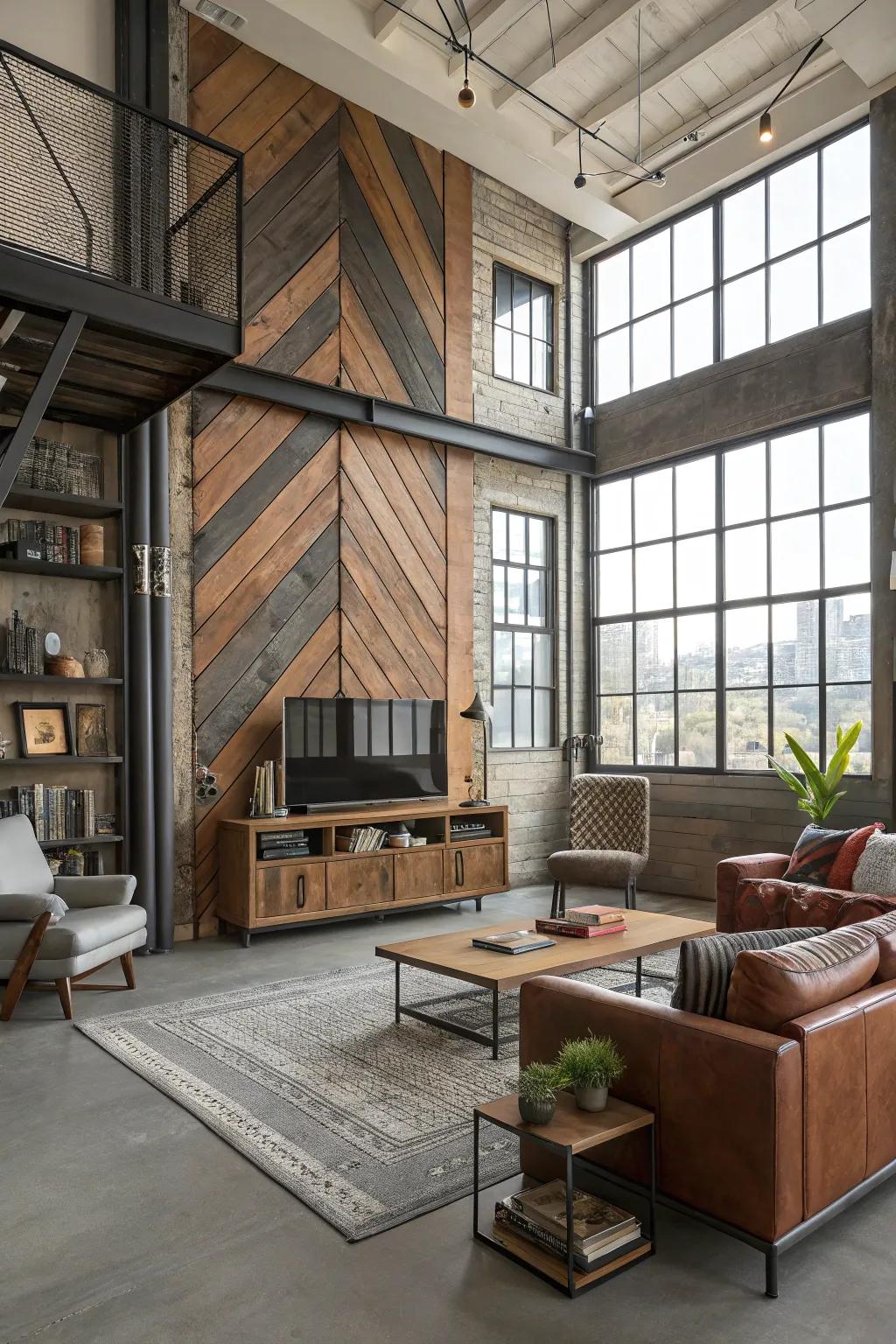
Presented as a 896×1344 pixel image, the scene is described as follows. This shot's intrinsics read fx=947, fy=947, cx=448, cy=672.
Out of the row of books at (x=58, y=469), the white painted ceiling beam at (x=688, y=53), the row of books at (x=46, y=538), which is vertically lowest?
the row of books at (x=46, y=538)

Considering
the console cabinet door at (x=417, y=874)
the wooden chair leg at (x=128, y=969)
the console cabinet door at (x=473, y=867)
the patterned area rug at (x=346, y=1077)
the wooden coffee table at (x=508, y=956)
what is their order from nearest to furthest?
the patterned area rug at (x=346, y=1077)
the wooden coffee table at (x=508, y=956)
the wooden chair leg at (x=128, y=969)
the console cabinet door at (x=417, y=874)
the console cabinet door at (x=473, y=867)

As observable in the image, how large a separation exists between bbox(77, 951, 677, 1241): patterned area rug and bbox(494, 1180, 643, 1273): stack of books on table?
29 centimetres

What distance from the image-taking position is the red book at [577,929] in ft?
13.5

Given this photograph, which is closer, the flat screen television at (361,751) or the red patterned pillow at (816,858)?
the red patterned pillow at (816,858)

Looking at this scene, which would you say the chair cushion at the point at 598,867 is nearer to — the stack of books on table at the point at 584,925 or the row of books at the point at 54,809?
the stack of books on table at the point at 584,925

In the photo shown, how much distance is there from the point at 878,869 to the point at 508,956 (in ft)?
6.72

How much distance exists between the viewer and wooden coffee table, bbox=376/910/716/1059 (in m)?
3.56

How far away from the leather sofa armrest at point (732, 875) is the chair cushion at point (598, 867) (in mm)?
918

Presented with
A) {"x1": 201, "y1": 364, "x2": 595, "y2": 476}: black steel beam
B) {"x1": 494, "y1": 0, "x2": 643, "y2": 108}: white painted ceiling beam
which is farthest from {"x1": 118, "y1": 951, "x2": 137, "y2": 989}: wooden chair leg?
{"x1": 494, "y1": 0, "x2": 643, "y2": 108}: white painted ceiling beam

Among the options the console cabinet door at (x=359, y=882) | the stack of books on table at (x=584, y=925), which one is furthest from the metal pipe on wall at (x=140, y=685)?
the stack of books on table at (x=584, y=925)

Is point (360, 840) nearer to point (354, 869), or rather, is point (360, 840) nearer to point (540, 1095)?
point (354, 869)

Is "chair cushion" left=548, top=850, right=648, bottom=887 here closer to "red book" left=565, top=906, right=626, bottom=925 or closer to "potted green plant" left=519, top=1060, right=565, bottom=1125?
"red book" left=565, top=906, right=626, bottom=925

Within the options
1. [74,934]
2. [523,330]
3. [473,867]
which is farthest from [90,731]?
[523,330]

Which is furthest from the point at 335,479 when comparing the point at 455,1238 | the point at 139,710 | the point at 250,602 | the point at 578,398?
the point at 455,1238
